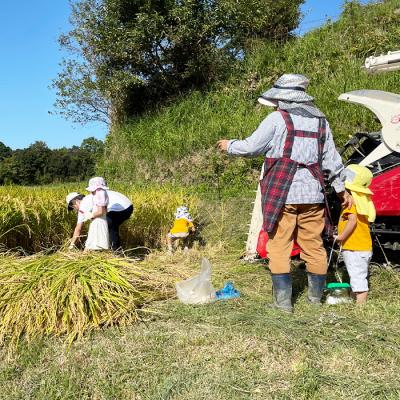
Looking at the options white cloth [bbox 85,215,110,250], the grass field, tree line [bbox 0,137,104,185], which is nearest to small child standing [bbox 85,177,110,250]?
white cloth [bbox 85,215,110,250]

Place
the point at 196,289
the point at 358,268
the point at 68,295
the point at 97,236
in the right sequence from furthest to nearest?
1. the point at 97,236
2. the point at 358,268
3. the point at 196,289
4. the point at 68,295

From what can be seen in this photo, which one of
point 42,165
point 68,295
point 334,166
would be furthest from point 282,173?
point 42,165

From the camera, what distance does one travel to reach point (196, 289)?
3566 mm

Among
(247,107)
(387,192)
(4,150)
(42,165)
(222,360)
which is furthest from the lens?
(4,150)

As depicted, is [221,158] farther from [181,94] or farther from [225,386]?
[225,386]

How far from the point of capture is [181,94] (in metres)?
12.4

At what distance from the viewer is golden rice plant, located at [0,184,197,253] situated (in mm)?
5328

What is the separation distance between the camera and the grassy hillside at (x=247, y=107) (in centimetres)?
895

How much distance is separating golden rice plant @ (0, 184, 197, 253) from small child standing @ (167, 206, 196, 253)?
32 cm

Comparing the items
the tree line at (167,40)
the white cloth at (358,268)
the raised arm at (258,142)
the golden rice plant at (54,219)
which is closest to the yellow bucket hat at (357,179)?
the white cloth at (358,268)

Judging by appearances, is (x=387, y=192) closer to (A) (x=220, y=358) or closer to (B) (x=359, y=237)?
(B) (x=359, y=237)

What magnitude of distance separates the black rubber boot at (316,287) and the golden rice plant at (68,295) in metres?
1.19

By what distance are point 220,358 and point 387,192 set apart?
2290mm

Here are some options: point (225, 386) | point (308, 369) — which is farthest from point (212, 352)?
point (308, 369)
